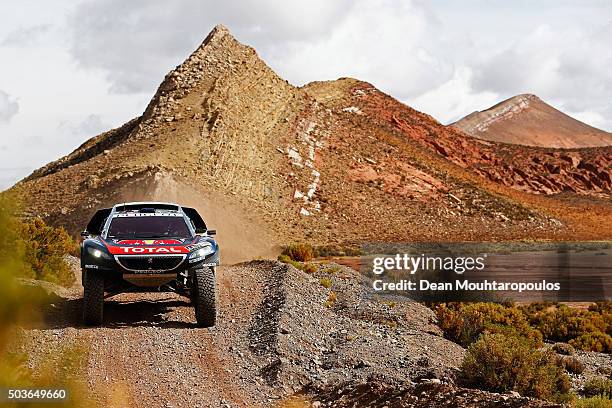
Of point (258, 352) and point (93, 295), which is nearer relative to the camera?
point (258, 352)

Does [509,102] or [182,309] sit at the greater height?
[509,102]

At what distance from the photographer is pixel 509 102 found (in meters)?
159

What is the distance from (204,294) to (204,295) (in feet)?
0.08

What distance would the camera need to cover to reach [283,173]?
6184cm

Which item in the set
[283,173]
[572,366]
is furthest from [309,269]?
[283,173]

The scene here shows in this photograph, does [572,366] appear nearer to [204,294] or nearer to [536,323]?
[536,323]

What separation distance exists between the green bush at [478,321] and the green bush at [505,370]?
5466mm

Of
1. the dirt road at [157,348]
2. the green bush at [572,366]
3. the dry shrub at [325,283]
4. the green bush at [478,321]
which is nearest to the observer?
the dirt road at [157,348]

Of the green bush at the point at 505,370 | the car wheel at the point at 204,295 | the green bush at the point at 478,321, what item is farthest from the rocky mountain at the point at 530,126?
the car wheel at the point at 204,295

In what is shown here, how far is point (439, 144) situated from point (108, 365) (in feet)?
246

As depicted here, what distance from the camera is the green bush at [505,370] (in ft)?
47.5

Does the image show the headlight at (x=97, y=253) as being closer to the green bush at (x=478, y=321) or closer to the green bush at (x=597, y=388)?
the green bush at (x=478, y=321)

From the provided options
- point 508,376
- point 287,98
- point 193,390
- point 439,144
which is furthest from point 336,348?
point 439,144

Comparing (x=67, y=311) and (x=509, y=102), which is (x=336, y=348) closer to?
(x=67, y=311)
